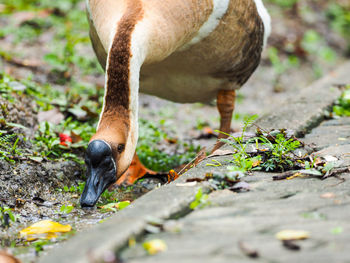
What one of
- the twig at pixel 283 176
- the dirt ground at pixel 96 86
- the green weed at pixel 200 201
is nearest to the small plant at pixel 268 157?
the twig at pixel 283 176

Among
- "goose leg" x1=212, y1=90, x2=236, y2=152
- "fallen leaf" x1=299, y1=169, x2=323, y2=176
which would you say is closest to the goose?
"goose leg" x1=212, y1=90, x2=236, y2=152

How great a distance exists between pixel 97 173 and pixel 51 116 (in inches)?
76.6

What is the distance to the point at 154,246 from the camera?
188cm

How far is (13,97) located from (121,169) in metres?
1.82

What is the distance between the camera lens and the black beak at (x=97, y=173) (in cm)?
289

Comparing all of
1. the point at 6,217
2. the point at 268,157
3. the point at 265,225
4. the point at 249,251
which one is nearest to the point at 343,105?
the point at 268,157

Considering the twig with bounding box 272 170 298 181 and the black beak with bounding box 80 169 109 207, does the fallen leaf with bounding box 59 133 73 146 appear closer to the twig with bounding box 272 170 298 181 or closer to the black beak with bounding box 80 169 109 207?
the black beak with bounding box 80 169 109 207

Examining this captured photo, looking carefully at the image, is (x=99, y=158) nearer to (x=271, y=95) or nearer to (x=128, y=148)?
(x=128, y=148)

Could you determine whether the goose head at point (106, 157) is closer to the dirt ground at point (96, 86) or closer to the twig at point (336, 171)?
the dirt ground at point (96, 86)

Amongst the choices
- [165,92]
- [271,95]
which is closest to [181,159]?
[165,92]

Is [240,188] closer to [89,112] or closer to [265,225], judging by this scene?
[265,225]

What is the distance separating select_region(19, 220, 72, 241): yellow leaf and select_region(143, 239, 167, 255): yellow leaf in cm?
88

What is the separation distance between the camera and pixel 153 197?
8.29 feet

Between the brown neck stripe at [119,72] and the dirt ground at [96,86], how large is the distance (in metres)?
0.68
